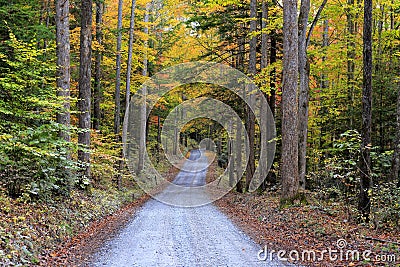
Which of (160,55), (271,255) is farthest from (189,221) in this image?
(160,55)

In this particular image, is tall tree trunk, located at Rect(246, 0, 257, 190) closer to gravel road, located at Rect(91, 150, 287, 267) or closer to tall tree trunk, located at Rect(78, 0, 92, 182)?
gravel road, located at Rect(91, 150, 287, 267)

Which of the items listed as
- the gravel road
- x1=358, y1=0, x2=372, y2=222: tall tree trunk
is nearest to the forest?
x1=358, y1=0, x2=372, y2=222: tall tree trunk

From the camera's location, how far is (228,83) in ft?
71.5

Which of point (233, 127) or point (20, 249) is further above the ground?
point (233, 127)

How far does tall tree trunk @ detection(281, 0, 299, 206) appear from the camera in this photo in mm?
12508

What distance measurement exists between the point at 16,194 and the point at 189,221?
18.1 feet

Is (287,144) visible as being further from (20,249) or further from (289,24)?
(20,249)

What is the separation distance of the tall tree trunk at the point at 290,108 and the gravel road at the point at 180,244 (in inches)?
96.9

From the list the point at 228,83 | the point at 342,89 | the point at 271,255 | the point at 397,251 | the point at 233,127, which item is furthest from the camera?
the point at 233,127

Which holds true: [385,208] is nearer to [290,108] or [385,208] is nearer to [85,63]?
[290,108]

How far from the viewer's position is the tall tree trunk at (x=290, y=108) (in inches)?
492

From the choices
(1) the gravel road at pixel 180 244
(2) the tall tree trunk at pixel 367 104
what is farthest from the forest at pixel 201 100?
(1) the gravel road at pixel 180 244

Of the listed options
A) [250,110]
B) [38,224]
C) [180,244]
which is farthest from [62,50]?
[250,110]

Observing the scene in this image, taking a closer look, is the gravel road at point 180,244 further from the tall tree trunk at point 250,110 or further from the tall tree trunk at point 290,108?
the tall tree trunk at point 250,110
